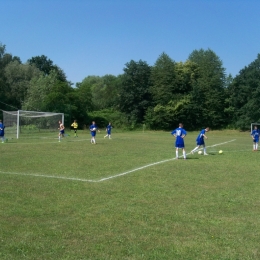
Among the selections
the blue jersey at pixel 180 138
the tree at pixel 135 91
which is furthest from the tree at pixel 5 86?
the blue jersey at pixel 180 138

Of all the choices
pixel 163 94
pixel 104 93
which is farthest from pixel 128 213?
pixel 104 93

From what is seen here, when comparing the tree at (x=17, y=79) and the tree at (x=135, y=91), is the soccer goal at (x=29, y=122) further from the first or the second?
the tree at (x=135, y=91)

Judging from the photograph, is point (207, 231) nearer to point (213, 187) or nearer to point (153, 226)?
point (153, 226)

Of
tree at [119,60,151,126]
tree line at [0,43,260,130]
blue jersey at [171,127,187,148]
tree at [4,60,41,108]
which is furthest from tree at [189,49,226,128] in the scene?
blue jersey at [171,127,187,148]

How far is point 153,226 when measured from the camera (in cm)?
728

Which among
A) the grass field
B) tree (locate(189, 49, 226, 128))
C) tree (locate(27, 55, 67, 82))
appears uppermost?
tree (locate(27, 55, 67, 82))

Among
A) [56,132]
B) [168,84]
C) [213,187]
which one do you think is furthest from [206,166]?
[168,84]

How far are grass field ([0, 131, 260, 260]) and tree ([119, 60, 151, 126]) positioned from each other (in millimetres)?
58743

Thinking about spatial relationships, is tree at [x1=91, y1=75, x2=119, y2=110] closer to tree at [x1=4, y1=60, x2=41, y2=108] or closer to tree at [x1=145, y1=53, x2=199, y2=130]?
tree at [x1=145, y1=53, x2=199, y2=130]

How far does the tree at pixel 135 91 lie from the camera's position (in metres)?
73.6

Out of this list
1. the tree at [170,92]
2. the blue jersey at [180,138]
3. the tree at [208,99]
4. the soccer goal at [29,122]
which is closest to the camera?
the blue jersey at [180,138]

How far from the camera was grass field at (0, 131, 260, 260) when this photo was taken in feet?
19.7

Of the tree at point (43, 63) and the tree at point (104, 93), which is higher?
the tree at point (43, 63)

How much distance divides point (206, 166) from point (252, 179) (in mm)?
3427
